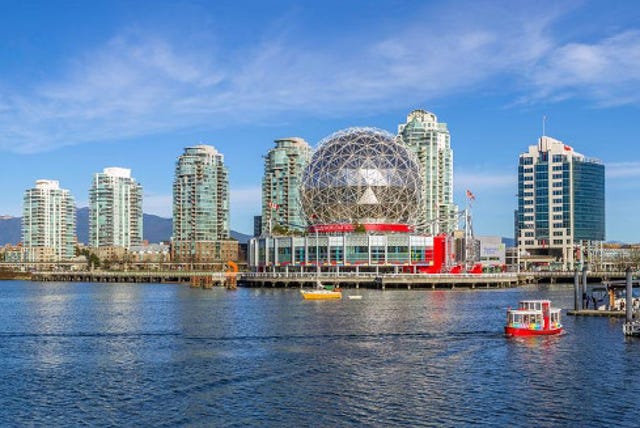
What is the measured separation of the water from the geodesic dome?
95225mm

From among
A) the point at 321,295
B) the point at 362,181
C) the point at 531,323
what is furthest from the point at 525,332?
the point at 362,181

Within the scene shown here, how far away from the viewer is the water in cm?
4622

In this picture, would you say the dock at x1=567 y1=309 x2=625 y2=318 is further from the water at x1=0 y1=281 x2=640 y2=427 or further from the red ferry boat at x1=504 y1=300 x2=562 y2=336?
the red ferry boat at x1=504 y1=300 x2=562 y2=336

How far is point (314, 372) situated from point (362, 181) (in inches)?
5341

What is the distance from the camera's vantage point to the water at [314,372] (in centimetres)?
4622

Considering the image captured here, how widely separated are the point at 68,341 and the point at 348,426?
40736 mm

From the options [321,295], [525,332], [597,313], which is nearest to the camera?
[525,332]

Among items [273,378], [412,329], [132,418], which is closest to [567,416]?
[273,378]

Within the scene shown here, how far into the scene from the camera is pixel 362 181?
192125mm

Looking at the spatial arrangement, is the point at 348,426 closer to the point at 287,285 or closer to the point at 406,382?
the point at 406,382

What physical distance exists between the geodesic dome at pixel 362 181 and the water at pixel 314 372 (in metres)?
95.2

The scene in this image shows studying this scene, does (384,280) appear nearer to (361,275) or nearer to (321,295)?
(361,275)

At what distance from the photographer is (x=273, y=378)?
55.7 metres

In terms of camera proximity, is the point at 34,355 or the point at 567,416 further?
the point at 34,355
